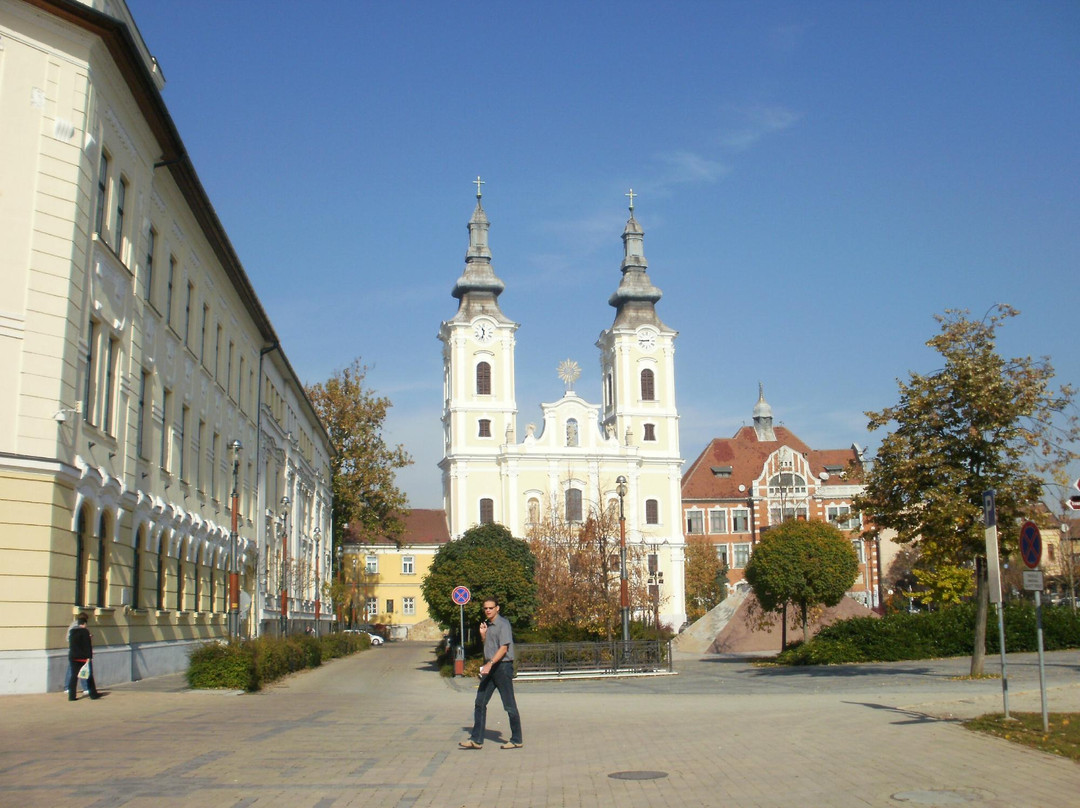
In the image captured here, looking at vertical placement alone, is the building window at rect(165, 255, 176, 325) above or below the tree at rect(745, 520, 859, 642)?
above

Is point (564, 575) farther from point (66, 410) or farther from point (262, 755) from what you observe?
point (262, 755)

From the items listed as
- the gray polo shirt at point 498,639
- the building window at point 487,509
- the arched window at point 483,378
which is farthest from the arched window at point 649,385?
the gray polo shirt at point 498,639

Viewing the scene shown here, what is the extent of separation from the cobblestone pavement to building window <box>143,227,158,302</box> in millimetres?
8978

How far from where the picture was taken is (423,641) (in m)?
80.2

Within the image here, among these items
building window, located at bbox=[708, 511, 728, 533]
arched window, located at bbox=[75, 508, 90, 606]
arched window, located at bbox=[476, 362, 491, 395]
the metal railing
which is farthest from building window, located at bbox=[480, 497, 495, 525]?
arched window, located at bbox=[75, 508, 90, 606]

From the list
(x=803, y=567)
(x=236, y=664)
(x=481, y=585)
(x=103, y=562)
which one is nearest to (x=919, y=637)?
(x=803, y=567)

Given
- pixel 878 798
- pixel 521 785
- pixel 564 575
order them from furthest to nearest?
pixel 564 575 < pixel 521 785 < pixel 878 798

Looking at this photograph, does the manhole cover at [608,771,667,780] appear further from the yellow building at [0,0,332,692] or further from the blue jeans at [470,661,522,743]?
the yellow building at [0,0,332,692]

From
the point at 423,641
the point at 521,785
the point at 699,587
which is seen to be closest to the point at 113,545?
the point at 521,785

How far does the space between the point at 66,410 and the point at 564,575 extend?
26.6m

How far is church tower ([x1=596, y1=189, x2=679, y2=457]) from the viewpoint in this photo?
89.4 m

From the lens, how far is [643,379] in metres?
90.4

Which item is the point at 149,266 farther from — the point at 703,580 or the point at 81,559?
the point at 703,580

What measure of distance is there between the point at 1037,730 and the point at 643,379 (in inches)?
3080
